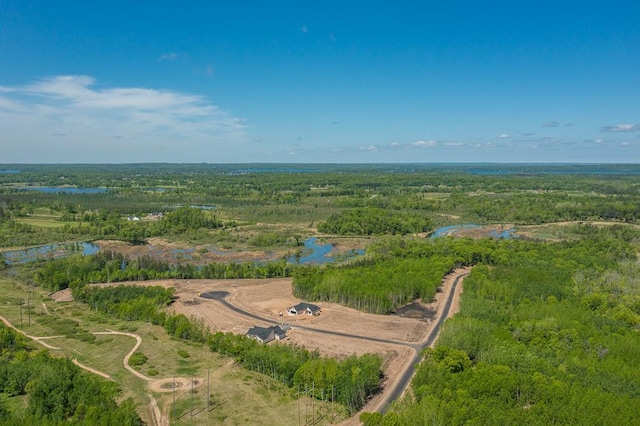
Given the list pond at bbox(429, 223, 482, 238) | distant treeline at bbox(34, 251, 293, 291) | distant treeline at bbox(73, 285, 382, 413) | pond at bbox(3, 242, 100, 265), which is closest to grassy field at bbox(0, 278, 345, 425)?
distant treeline at bbox(73, 285, 382, 413)

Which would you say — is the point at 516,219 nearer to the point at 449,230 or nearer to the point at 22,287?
the point at 449,230

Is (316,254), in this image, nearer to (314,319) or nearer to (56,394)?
(314,319)

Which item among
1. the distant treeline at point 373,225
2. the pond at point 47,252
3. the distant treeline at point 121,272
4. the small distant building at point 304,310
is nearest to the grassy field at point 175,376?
the small distant building at point 304,310

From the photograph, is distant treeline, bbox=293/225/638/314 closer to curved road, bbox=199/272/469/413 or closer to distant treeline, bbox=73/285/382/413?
curved road, bbox=199/272/469/413

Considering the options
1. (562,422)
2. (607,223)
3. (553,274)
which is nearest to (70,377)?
(562,422)

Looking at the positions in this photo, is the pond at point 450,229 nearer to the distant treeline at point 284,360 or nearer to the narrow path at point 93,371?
the distant treeline at point 284,360

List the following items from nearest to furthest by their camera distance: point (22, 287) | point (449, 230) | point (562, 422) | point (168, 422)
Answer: point (562, 422) → point (168, 422) → point (22, 287) → point (449, 230)
